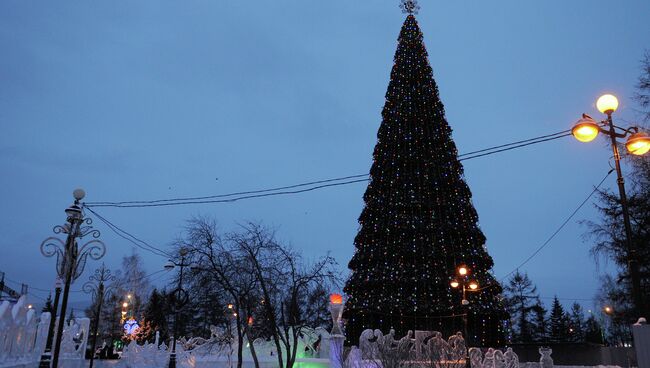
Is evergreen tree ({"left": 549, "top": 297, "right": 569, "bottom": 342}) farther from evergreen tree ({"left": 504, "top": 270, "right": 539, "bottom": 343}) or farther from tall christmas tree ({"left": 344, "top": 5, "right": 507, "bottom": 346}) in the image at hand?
tall christmas tree ({"left": 344, "top": 5, "right": 507, "bottom": 346})

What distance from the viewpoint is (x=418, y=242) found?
26234 mm

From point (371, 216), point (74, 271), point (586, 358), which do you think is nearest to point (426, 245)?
point (371, 216)

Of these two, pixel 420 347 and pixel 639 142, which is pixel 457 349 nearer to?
pixel 420 347

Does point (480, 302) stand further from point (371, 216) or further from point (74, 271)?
point (74, 271)

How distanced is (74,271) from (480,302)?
1964 cm

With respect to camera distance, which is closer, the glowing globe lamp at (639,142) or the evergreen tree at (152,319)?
the glowing globe lamp at (639,142)

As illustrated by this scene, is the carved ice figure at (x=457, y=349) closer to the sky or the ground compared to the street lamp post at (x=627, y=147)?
closer to the ground

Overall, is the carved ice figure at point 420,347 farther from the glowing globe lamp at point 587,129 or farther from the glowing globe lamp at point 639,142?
the glowing globe lamp at point 639,142

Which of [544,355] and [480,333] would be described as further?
[480,333]

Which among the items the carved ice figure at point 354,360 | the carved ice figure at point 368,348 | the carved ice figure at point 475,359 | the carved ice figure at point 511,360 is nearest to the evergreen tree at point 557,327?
the carved ice figure at point 475,359

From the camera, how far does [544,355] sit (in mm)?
18281

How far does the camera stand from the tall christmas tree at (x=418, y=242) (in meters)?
25.6

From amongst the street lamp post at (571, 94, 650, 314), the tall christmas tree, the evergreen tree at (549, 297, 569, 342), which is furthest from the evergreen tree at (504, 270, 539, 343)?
the street lamp post at (571, 94, 650, 314)

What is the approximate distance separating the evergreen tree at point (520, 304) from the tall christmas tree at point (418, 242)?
141ft
